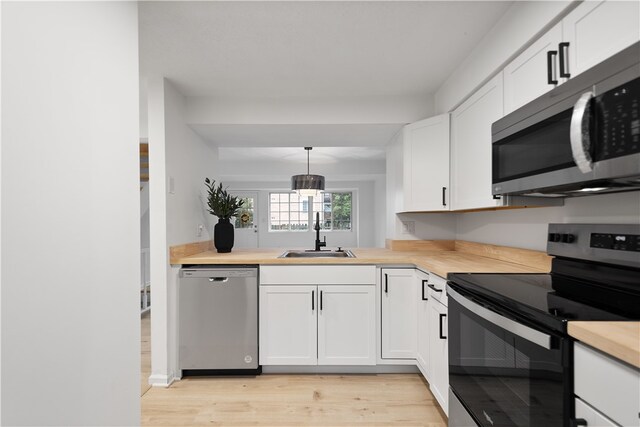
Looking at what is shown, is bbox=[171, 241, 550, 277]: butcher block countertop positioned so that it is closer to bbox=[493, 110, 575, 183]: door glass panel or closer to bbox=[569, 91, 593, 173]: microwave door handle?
bbox=[493, 110, 575, 183]: door glass panel

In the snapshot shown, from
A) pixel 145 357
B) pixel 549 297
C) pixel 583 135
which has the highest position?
pixel 583 135

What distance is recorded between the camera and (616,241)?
1251mm

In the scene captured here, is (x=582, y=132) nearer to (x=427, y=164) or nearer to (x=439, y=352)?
(x=439, y=352)

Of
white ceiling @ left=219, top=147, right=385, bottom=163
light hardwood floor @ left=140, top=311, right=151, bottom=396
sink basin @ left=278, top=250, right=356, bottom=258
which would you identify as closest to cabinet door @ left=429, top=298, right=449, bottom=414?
sink basin @ left=278, top=250, right=356, bottom=258

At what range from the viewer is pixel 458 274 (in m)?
1.66

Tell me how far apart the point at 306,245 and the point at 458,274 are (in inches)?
230

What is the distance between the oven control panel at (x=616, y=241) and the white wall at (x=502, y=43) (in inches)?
35.2

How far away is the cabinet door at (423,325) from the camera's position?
2.22m

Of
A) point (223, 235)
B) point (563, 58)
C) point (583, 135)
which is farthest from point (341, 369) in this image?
point (563, 58)

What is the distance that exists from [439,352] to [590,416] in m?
1.18

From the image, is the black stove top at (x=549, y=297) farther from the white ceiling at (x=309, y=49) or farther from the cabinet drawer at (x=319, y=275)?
the white ceiling at (x=309, y=49)

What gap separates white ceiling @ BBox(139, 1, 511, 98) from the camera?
1.71 meters

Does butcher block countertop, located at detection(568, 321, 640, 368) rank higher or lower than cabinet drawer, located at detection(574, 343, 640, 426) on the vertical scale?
higher

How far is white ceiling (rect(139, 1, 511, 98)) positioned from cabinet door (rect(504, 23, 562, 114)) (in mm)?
322
